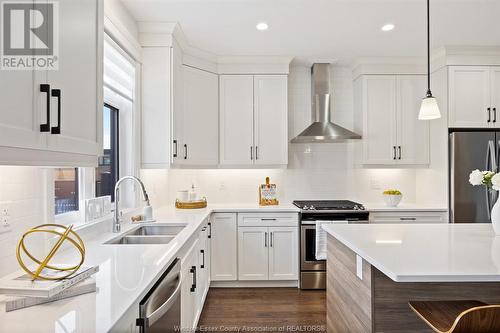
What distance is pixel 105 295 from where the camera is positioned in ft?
3.84

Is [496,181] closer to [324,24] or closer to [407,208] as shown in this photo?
[407,208]

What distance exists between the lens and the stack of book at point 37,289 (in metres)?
1.08

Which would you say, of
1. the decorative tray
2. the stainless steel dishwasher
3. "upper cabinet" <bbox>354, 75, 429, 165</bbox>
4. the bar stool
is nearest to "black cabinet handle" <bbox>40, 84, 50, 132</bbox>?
the stainless steel dishwasher

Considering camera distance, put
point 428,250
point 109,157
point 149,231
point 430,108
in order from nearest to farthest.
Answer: point 428,250
point 430,108
point 149,231
point 109,157

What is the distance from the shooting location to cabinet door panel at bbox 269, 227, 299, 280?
3707 mm

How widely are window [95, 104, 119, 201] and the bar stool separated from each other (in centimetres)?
236

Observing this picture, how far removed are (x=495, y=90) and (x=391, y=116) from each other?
1.11 meters

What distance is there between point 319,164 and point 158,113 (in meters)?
2.20

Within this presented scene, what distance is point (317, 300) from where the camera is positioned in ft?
11.1

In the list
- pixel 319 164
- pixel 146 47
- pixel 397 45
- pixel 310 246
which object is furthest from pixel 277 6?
pixel 310 246

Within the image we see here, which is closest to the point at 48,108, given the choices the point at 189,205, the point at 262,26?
the point at 262,26

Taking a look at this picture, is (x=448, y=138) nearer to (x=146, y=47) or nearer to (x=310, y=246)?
(x=310, y=246)

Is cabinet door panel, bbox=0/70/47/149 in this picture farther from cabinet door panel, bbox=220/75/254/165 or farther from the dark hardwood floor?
cabinet door panel, bbox=220/75/254/165

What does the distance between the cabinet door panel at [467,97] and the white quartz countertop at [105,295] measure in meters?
3.30
